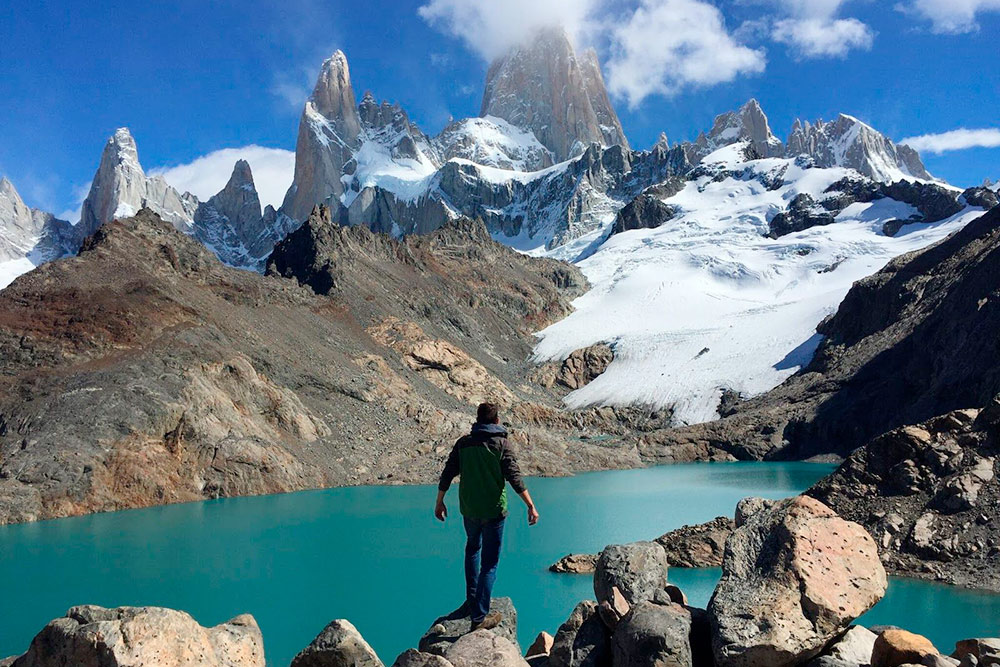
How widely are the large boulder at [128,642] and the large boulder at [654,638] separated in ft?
9.51

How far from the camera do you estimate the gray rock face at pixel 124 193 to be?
601ft

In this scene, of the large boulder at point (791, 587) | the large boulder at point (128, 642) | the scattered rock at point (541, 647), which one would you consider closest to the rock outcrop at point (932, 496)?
the large boulder at point (791, 587)

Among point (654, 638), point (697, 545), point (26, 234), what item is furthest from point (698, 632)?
point (26, 234)

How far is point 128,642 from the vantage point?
5203mm

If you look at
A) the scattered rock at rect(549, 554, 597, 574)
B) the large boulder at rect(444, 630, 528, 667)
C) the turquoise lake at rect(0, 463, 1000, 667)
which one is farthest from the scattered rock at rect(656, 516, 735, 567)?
the large boulder at rect(444, 630, 528, 667)

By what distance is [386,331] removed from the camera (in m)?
58.3

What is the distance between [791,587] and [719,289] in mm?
107614

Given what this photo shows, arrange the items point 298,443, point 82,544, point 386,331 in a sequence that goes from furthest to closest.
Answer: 1. point 386,331
2. point 298,443
3. point 82,544

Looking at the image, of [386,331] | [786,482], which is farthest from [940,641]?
[386,331]

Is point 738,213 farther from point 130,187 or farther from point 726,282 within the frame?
point 130,187

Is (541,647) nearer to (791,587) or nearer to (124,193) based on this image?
(791,587)

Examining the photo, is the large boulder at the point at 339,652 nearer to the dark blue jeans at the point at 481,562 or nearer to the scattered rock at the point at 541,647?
the dark blue jeans at the point at 481,562

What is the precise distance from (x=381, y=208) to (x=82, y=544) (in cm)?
16150

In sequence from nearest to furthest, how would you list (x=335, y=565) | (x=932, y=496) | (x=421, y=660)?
1. (x=421, y=660)
2. (x=932, y=496)
3. (x=335, y=565)
